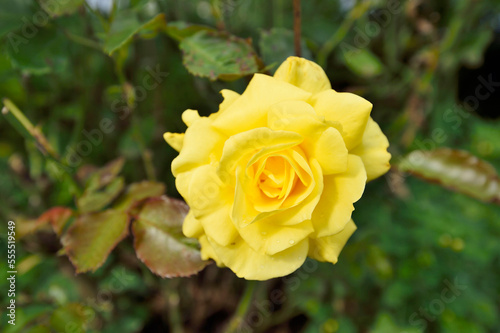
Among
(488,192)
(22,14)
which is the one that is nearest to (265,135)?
(488,192)

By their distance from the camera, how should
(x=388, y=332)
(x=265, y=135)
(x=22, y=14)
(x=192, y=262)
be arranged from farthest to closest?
(x=388, y=332) → (x=22, y=14) → (x=192, y=262) → (x=265, y=135)

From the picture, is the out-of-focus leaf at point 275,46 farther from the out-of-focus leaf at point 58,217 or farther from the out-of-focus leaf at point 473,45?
the out-of-focus leaf at point 473,45

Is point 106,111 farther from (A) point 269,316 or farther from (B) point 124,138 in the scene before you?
(A) point 269,316

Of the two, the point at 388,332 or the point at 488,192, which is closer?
the point at 488,192

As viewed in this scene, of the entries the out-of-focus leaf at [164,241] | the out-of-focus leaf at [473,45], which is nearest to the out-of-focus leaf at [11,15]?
the out-of-focus leaf at [164,241]

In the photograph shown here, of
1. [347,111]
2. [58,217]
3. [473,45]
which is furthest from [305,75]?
[473,45]

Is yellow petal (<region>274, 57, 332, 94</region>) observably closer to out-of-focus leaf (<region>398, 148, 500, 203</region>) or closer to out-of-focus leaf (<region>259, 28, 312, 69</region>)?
out-of-focus leaf (<region>259, 28, 312, 69</region>)

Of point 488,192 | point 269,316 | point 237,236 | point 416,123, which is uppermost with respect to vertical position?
point 237,236

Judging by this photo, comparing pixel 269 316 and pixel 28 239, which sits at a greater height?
pixel 28 239
